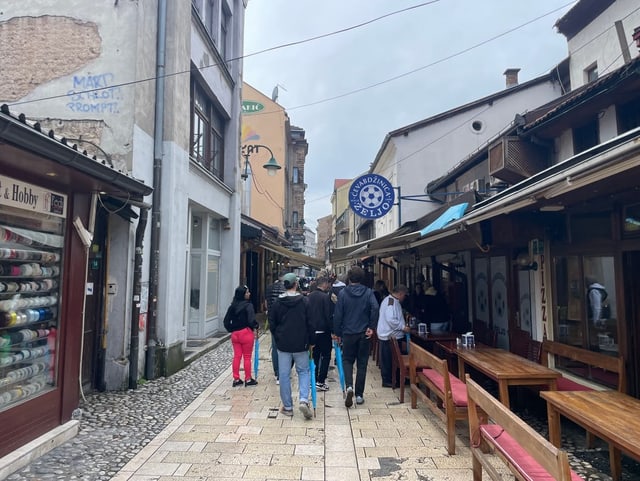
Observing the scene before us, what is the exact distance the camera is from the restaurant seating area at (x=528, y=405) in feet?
9.87

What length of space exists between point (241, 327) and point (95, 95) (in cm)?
427

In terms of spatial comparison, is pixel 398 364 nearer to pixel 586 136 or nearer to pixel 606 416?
pixel 606 416

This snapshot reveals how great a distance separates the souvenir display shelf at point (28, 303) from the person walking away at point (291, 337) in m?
2.51

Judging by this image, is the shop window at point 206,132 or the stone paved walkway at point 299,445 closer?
the stone paved walkway at point 299,445

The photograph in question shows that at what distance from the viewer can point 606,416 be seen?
3.57 m

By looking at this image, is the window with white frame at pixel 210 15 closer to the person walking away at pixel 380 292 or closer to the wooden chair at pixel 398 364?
the person walking away at pixel 380 292

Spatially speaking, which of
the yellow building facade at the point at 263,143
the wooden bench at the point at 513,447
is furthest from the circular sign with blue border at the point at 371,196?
the yellow building facade at the point at 263,143

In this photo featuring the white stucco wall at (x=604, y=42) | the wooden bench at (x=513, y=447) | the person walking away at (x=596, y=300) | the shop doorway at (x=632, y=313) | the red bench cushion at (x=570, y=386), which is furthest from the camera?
the white stucco wall at (x=604, y=42)

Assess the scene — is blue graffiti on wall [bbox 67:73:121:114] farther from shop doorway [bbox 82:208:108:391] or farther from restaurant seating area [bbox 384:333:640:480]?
restaurant seating area [bbox 384:333:640:480]

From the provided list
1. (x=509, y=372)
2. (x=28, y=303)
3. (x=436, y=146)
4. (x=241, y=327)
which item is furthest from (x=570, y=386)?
(x=436, y=146)

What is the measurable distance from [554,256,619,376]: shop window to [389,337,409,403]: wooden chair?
6.74 feet

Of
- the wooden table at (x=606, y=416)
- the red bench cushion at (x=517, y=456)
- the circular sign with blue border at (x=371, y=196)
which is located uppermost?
the circular sign with blue border at (x=371, y=196)

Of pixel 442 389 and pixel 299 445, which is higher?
pixel 442 389

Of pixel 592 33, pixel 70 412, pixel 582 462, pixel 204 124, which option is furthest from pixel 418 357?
pixel 592 33
